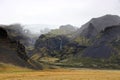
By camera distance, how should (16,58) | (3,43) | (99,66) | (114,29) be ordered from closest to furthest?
(16,58)
(3,43)
(99,66)
(114,29)

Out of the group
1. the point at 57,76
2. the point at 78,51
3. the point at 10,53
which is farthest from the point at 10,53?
the point at 78,51

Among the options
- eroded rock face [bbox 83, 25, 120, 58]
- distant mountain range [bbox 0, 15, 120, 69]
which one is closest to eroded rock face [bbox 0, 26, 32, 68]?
distant mountain range [bbox 0, 15, 120, 69]

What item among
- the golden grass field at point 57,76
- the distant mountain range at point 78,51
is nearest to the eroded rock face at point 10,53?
the distant mountain range at point 78,51

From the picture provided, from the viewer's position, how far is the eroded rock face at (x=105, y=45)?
145 meters

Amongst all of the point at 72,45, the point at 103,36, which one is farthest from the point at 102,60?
the point at 72,45

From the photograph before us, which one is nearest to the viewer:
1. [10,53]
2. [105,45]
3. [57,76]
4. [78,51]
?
[57,76]

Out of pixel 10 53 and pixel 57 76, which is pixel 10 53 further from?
pixel 57 76

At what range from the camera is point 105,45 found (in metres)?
149

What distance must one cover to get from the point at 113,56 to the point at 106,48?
676 centimetres

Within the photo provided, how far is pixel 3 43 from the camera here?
342ft

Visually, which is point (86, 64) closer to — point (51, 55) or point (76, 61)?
point (76, 61)

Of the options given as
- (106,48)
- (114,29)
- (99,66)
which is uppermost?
(114,29)

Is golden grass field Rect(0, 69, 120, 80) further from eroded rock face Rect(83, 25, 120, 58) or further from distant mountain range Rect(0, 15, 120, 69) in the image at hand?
eroded rock face Rect(83, 25, 120, 58)

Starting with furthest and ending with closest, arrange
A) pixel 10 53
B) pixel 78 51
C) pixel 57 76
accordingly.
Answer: pixel 78 51 → pixel 10 53 → pixel 57 76
